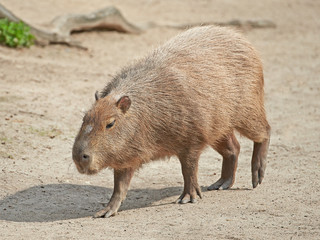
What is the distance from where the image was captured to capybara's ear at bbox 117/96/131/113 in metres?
5.54

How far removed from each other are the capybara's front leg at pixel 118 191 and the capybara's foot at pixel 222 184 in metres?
1.10

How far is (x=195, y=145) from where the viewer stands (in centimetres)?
596

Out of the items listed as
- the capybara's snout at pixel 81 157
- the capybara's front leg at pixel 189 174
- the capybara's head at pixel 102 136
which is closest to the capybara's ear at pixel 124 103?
the capybara's head at pixel 102 136

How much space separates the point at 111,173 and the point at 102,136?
1.88 metres

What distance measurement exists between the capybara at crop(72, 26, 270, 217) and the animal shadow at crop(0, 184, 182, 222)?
1.19 feet

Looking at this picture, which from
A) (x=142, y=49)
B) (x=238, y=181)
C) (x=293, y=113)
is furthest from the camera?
(x=142, y=49)

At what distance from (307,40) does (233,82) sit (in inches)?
309

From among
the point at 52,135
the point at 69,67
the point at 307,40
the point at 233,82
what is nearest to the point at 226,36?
the point at 233,82

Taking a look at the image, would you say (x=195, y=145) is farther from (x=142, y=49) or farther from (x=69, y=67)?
(x=142, y=49)

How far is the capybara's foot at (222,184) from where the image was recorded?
6602 mm

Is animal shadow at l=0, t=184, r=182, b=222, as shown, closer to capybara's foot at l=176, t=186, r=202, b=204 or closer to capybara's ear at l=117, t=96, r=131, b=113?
capybara's foot at l=176, t=186, r=202, b=204

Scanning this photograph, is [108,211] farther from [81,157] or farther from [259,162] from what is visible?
[259,162]

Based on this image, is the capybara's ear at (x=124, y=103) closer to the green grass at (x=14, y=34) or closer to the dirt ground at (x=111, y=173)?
the dirt ground at (x=111, y=173)

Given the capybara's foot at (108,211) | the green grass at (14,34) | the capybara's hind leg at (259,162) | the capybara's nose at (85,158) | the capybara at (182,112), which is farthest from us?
the green grass at (14,34)
